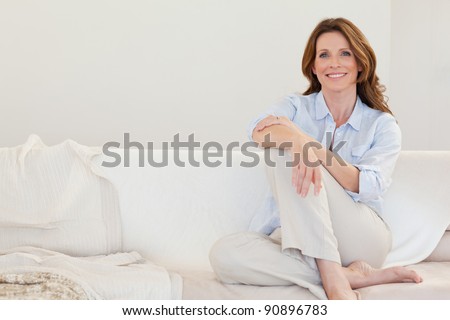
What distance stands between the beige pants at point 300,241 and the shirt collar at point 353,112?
1.06 ft

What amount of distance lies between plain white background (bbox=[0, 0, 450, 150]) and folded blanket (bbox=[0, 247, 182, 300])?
132 cm

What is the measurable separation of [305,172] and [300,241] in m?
0.18

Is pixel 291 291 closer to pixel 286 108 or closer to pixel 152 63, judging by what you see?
pixel 286 108

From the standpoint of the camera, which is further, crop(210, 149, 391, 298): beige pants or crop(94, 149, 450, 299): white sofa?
crop(94, 149, 450, 299): white sofa

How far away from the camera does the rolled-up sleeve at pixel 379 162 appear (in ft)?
6.48

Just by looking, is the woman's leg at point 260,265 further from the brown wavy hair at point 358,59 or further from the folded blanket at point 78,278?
the brown wavy hair at point 358,59

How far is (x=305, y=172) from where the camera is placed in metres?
1.82

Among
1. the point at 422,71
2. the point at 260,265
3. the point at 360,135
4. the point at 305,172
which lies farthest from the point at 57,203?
the point at 422,71

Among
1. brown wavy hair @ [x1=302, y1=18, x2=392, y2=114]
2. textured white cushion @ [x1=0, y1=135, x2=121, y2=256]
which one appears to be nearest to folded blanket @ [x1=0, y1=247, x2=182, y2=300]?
textured white cushion @ [x1=0, y1=135, x2=121, y2=256]

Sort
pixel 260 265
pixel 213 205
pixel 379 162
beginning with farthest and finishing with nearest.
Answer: pixel 213 205 < pixel 379 162 < pixel 260 265

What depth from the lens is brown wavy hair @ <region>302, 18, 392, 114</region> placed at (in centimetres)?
219

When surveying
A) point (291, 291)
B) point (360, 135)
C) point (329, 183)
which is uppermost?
point (360, 135)

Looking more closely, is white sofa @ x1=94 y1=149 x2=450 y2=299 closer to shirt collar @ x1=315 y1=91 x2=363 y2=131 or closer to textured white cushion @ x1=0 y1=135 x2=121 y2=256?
textured white cushion @ x1=0 y1=135 x2=121 y2=256

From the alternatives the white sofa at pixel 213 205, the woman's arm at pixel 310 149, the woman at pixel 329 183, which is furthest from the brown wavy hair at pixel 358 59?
the woman's arm at pixel 310 149
